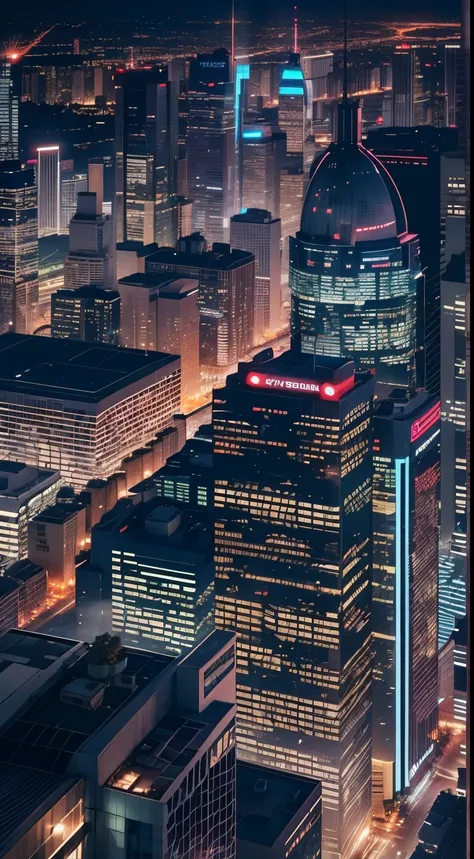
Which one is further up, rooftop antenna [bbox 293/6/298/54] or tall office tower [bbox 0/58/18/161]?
rooftop antenna [bbox 293/6/298/54]

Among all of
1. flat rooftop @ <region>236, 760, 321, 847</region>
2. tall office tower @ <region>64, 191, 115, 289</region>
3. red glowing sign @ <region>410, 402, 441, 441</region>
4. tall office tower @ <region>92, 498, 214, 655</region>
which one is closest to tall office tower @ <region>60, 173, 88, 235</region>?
tall office tower @ <region>64, 191, 115, 289</region>

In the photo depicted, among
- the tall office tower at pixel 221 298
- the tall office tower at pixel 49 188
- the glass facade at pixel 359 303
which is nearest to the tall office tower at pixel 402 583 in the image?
the glass facade at pixel 359 303

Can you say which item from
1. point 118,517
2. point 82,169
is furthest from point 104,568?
point 82,169

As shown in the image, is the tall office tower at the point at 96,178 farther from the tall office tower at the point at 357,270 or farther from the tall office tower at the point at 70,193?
the tall office tower at the point at 357,270

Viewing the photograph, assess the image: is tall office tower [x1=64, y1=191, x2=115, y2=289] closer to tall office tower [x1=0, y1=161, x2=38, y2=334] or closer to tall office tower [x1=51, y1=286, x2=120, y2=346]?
tall office tower [x1=0, y1=161, x2=38, y2=334]

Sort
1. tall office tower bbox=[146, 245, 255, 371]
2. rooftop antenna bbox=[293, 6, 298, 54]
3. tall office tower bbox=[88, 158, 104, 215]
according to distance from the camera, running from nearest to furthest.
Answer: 1. rooftop antenna bbox=[293, 6, 298, 54]
2. tall office tower bbox=[146, 245, 255, 371]
3. tall office tower bbox=[88, 158, 104, 215]

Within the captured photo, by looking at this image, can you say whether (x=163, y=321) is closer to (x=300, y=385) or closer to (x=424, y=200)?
(x=424, y=200)

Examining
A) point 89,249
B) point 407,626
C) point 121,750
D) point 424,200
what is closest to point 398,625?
point 407,626
